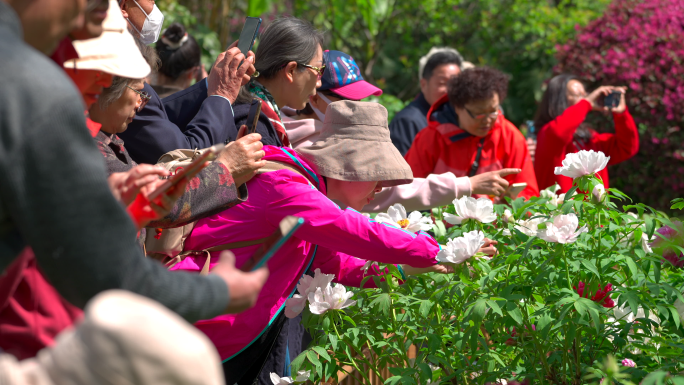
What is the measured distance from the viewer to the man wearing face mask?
238 cm

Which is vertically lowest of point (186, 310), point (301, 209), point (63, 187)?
point (301, 209)

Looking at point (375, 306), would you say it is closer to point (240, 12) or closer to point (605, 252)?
point (605, 252)

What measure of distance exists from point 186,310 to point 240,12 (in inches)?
477

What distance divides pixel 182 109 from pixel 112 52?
165 centimetres

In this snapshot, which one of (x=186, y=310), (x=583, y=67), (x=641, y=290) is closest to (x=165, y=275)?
(x=186, y=310)

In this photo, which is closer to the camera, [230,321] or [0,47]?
[0,47]

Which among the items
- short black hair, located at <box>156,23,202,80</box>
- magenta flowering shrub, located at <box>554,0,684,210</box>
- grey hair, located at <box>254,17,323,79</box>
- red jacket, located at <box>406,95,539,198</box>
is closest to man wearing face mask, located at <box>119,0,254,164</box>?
grey hair, located at <box>254,17,323,79</box>

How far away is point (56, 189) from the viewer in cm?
92

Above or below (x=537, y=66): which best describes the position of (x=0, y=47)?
above

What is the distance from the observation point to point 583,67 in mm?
6785

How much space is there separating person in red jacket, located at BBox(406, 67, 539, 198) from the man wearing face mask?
176 cm

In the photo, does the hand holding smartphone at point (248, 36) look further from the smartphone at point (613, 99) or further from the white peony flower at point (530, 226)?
the smartphone at point (613, 99)

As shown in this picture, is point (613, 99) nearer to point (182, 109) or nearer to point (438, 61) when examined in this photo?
point (438, 61)

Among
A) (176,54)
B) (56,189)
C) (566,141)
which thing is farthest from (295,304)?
(566,141)
